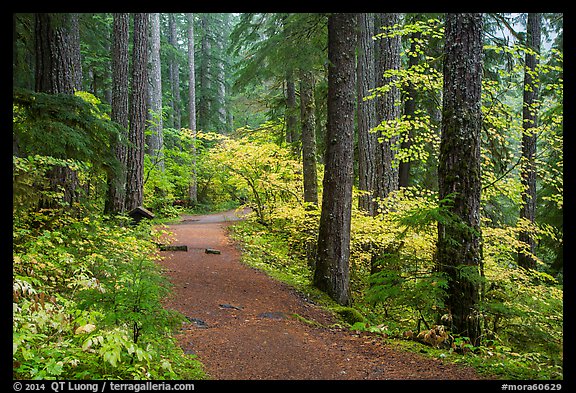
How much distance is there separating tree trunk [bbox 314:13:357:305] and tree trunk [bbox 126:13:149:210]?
255 inches

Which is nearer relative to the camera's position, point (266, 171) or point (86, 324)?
point (86, 324)

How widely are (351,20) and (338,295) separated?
210 inches

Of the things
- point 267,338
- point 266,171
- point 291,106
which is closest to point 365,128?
point 291,106

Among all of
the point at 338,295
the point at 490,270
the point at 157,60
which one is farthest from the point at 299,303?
the point at 157,60

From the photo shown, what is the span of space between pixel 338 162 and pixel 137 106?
7.06 metres

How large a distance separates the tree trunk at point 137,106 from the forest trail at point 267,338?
3592mm

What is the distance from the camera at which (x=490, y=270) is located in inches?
344

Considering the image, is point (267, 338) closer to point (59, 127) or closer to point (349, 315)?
point (349, 315)

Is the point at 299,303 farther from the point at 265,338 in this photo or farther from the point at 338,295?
the point at 265,338

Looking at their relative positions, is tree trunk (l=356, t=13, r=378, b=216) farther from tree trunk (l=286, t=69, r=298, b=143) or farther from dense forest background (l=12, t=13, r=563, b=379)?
tree trunk (l=286, t=69, r=298, b=143)

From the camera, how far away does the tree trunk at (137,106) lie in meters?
11.8

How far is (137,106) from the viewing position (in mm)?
11867

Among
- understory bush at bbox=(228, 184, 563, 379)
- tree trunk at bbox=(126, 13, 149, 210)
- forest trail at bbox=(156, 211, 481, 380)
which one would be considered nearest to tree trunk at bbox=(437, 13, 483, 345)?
understory bush at bbox=(228, 184, 563, 379)

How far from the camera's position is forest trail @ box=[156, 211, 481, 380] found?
432 cm
